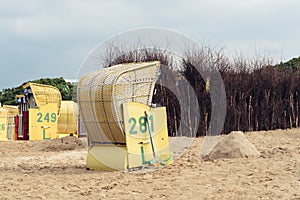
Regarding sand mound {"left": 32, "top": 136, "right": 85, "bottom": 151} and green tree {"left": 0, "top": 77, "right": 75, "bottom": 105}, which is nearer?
sand mound {"left": 32, "top": 136, "right": 85, "bottom": 151}

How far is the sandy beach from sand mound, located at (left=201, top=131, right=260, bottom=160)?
0.25 meters

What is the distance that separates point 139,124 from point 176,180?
1.55m

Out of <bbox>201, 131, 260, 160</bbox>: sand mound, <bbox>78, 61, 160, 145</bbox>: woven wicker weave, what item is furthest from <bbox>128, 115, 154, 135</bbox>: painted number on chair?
<bbox>201, 131, 260, 160</bbox>: sand mound

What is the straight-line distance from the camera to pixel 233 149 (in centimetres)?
861

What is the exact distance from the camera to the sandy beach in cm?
574

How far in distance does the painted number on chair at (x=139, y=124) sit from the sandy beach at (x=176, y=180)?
2.37 ft

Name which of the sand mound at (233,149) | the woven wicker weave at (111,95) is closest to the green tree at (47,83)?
the sand mound at (233,149)

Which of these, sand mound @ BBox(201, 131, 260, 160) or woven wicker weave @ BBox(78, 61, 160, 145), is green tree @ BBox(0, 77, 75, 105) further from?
woven wicker weave @ BBox(78, 61, 160, 145)

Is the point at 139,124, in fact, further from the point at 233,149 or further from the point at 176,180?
the point at 233,149

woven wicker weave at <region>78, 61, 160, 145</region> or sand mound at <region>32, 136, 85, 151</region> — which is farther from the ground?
woven wicker weave at <region>78, 61, 160, 145</region>

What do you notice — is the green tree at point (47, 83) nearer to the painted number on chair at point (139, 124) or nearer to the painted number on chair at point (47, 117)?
the painted number on chair at point (47, 117)

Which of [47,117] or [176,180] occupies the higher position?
[47,117]

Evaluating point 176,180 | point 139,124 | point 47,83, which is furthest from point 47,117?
point 47,83

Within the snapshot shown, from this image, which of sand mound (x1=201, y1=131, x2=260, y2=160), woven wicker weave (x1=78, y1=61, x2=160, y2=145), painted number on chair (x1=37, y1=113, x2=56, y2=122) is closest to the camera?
woven wicker weave (x1=78, y1=61, x2=160, y2=145)
